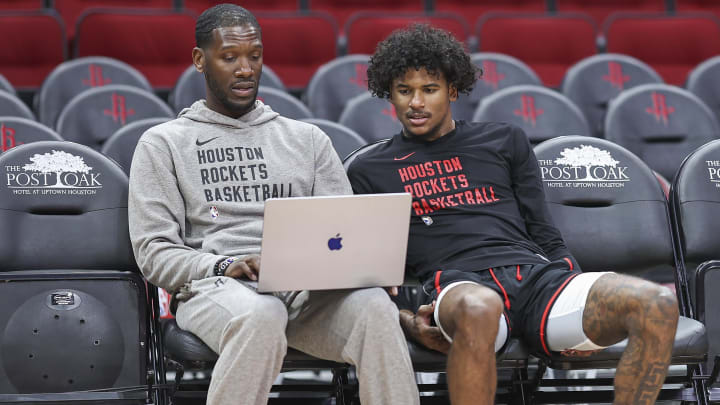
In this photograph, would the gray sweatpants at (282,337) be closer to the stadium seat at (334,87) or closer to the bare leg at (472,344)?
the bare leg at (472,344)

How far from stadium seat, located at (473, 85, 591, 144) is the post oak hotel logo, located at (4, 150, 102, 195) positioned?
186 cm

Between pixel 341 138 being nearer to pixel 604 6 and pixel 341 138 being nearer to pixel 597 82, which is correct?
pixel 597 82

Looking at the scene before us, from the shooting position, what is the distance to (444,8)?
6285 mm

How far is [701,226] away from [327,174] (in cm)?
121

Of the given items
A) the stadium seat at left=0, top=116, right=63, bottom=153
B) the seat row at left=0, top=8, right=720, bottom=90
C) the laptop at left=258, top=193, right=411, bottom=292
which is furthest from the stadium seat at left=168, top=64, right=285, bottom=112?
the laptop at left=258, top=193, right=411, bottom=292

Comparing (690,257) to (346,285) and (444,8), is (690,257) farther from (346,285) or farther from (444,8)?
(444,8)

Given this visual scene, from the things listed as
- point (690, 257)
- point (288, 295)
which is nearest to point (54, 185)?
point (288, 295)

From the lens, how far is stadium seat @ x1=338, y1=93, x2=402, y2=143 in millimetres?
3996

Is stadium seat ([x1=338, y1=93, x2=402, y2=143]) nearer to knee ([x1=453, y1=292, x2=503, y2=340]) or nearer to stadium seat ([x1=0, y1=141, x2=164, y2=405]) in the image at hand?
stadium seat ([x1=0, y1=141, x2=164, y2=405])

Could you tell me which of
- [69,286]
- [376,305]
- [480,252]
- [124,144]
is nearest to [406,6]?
[124,144]

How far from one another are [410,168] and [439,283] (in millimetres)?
409

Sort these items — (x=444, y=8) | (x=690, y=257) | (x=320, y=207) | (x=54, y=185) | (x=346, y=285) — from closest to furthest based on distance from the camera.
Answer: (x=320, y=207) < (x=346, y=285) < (x=54, y=185) < (x=690, y=257) < (x=444, y=8)

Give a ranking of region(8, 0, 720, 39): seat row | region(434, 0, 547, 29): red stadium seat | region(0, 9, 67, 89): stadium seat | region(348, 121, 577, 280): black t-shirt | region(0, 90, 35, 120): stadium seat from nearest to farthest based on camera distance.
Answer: region(348, 121, 577, 280): black t-shirt < region(0, 90, 35, 120): stadium seat < region(0, 9, 67, 89): stadium seat < region(8, 0, 720, 39): seat row < region(434, 0, 547, 29): red stadium seat

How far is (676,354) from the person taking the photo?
2.38 m
